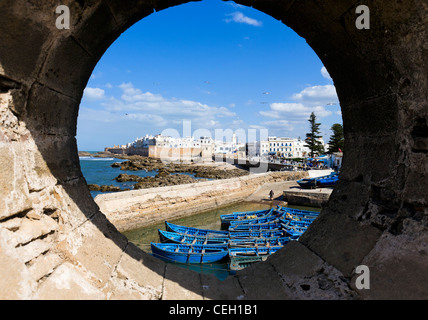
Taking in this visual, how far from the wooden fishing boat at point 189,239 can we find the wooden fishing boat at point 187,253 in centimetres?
93

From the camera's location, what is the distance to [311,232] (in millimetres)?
2928

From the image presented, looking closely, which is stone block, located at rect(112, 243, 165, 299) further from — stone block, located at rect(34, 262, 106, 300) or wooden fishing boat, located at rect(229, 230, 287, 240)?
wooden fishing boat, located at rect(229, 230, 287, 240)

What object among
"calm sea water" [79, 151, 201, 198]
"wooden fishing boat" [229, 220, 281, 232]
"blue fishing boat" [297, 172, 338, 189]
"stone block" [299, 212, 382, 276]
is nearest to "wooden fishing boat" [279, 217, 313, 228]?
"wooden fishing boat" [229, 220, 281, 232]

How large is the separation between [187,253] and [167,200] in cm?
828

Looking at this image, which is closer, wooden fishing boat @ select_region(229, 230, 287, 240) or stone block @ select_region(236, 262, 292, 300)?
stone block @ select_region(236, 262, 292, 300)

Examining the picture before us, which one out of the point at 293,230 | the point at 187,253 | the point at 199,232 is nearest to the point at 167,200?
the point at 199,232

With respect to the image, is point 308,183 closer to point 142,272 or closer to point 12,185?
point 142,272

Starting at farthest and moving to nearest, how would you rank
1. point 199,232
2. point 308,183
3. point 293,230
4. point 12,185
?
point 308,183, point 199,232, point 293,230, point 12,185

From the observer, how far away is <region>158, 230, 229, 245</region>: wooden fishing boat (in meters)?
13.2

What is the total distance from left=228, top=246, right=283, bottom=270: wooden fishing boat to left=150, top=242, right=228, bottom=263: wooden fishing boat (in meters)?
0.47

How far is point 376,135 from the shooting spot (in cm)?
247

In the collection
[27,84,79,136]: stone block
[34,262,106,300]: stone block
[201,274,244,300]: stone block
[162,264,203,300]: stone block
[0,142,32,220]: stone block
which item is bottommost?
[201,274,244,300]: stone block

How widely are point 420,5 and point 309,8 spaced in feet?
2.82
